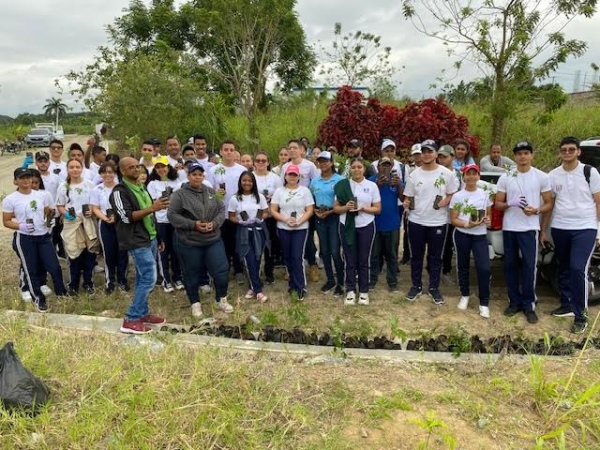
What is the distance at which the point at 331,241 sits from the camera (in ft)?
18.6

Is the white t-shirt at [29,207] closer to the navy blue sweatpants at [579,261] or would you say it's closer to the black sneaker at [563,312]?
the navy blue sweatpants at [579,261]

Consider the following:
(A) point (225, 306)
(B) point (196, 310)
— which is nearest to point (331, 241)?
(A) point (225, 306)

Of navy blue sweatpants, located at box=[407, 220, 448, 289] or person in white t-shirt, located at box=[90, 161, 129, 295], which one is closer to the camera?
navy blue sweatpants, located at box=[407, 220, 448, 289]

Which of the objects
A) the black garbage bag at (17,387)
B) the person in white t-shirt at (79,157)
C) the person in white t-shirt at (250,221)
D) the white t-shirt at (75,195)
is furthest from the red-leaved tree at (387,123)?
the black garbage bag at (17,387)

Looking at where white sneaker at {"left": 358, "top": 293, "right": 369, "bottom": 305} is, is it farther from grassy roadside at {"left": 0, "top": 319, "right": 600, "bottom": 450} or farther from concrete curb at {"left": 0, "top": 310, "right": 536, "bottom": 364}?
grassy roadside at {"left": 0, "top": 319, "right": 600, "bottom": 450}

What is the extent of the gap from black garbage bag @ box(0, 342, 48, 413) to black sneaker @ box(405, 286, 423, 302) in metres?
3.79

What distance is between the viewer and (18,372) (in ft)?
9.78

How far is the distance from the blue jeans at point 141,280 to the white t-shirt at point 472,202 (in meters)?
3.14

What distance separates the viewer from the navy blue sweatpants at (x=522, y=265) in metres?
4.90

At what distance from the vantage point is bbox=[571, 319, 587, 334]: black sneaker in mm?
4605

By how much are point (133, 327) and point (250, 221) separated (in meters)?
1.78

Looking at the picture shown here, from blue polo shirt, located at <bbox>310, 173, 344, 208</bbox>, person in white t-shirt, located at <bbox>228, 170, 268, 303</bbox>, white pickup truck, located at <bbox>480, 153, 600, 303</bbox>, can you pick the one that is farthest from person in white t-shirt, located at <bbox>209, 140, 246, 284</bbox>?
white pickup truck, located at <bbox>480, 153, 600, 303</bbox>

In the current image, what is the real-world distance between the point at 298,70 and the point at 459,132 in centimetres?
1839

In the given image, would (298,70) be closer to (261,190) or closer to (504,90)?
(504,90)
